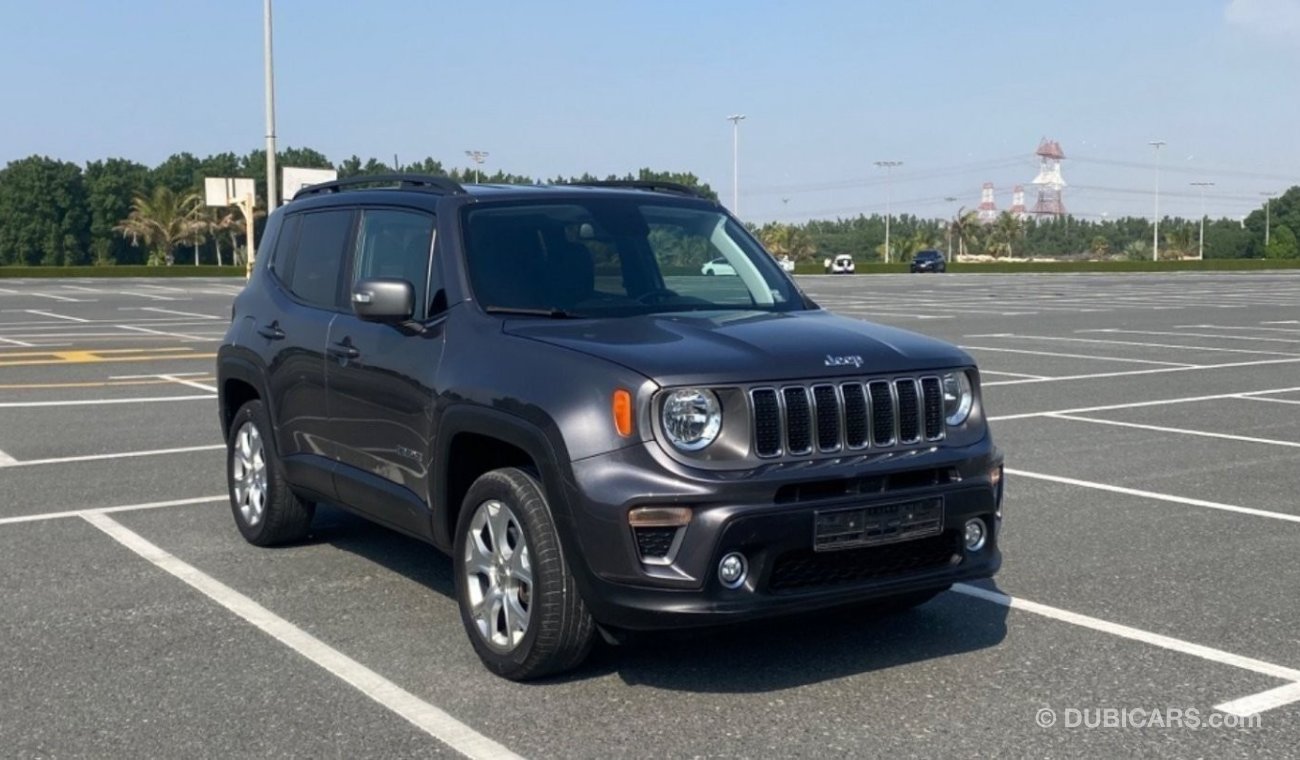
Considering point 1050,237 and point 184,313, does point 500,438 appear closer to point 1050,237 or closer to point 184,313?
point 184,313

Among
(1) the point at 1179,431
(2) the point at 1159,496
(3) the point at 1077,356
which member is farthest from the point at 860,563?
(3) the point at 1077,356

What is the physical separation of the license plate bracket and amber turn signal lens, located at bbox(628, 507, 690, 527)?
45 cm

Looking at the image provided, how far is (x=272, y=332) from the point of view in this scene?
723cm

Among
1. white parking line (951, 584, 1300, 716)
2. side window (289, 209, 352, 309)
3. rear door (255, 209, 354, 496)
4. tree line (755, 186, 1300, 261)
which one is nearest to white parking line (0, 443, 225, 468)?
rear door (255, 209, 354, 496)

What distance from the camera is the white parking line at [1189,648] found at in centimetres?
495

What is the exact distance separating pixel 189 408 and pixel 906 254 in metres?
131

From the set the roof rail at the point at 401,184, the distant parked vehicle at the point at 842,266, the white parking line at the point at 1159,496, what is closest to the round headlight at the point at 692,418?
the roof rail at the point at 401,184

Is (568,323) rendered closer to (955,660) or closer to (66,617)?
(955,660)

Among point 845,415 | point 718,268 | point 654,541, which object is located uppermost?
point 718,268

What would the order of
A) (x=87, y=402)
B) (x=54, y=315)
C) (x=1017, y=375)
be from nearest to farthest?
(x=87, y=402), (x=1017, y=375), (x=54, y=315)

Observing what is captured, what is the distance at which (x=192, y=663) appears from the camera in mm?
5473

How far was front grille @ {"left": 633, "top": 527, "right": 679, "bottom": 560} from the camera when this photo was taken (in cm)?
478

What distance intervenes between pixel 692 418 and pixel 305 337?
2.65 metres

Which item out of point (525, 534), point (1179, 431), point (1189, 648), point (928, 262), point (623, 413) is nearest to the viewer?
point (623, 413)
